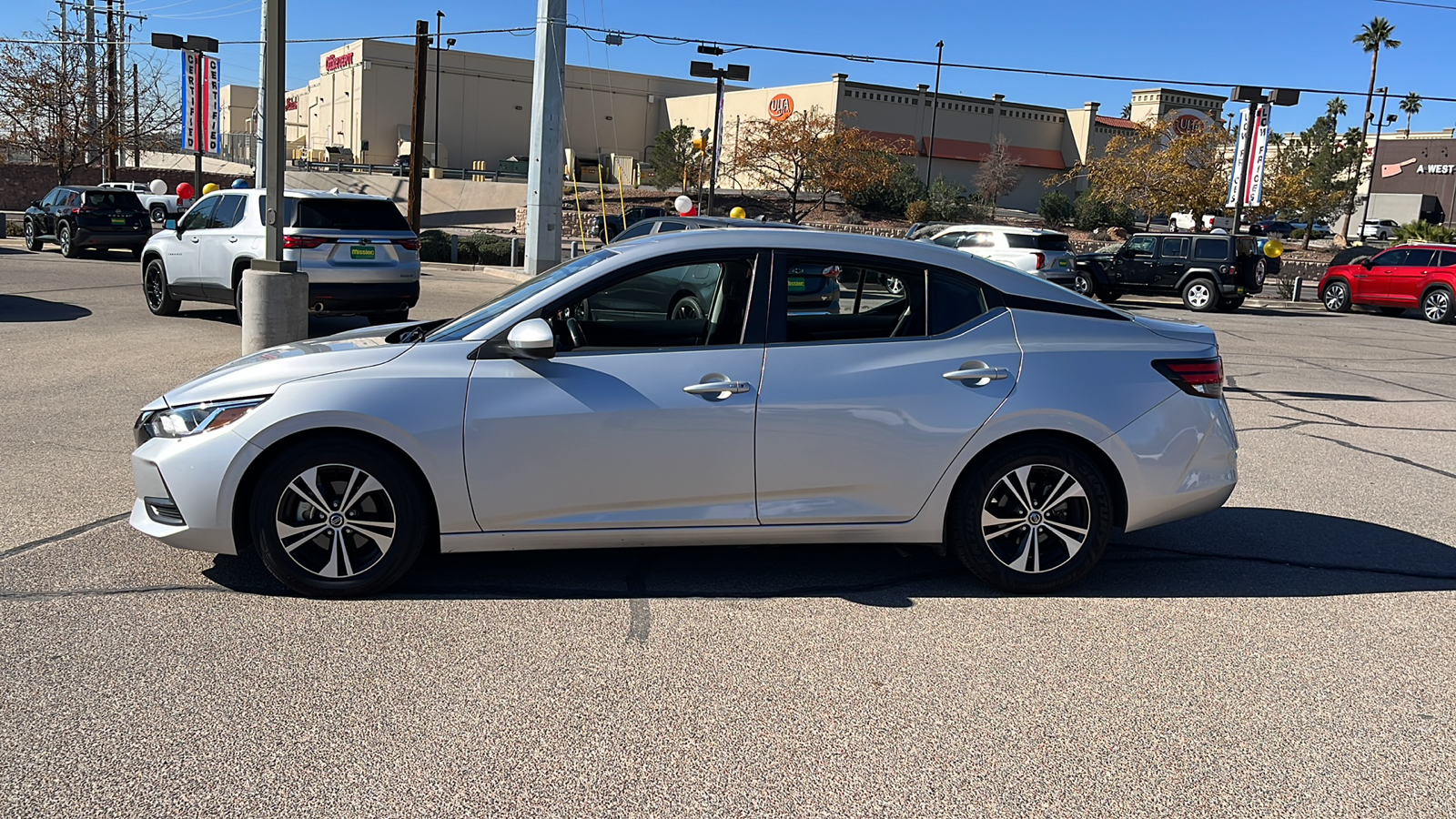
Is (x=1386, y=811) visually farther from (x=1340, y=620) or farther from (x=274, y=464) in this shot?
(x=274, y=464)

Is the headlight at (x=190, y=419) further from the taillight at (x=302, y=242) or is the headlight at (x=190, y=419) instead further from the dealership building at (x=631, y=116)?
the dealership building at (x=631, y=116)

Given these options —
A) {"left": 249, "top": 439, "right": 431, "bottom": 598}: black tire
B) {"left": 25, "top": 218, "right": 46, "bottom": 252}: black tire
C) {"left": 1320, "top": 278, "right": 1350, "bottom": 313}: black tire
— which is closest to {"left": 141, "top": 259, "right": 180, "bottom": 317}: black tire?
{"left": 249, "top": 439, "right": 431, "bottom": 598}: black tire

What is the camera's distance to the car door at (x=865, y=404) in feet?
16.2

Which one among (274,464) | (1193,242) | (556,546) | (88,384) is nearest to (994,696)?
(556,546)

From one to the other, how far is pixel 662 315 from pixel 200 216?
37.3ft

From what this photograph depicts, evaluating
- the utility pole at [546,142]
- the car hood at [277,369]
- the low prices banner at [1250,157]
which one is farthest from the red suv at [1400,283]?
the car hood at [277,369]

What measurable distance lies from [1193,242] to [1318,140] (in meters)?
59.8

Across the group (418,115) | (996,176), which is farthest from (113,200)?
(996,176)

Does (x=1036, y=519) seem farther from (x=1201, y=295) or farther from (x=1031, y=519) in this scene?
(x=1201, y=295)

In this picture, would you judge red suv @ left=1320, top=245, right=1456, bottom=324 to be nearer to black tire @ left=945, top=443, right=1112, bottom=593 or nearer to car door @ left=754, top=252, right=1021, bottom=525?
black tire @ left=945, top=443, right=1112, bottom=593

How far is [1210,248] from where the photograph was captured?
2578 centimetres

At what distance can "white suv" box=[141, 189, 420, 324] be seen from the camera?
13008 millimetres

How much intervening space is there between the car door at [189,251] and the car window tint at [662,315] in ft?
35.8

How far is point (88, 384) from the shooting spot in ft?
32.2
